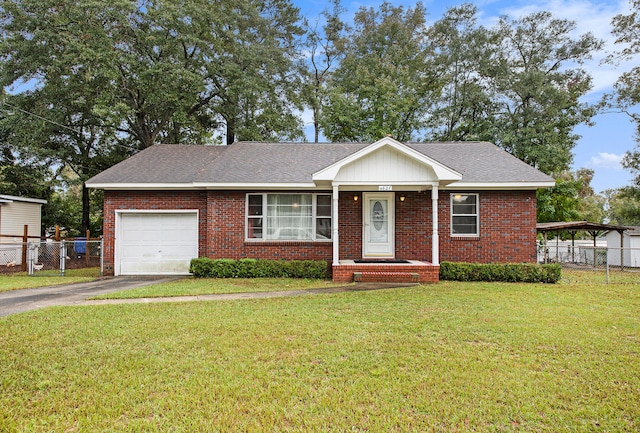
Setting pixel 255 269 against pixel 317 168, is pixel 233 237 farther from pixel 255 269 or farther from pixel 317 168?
pixel 317 168

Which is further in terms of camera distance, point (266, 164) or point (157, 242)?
point (266, 164)

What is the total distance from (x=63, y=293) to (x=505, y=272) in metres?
12.3

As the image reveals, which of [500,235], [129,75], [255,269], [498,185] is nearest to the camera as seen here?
[255,269]

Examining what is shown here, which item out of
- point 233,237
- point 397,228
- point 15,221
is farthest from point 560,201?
point 15,221

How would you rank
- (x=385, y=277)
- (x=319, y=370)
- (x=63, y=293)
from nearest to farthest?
(x=319, y=370) < (x=63, y=293) < (x=385, y=277)

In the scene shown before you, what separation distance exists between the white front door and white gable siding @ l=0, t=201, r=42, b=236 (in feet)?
56.4

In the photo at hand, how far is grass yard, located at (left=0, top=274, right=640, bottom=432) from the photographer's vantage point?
312 cm

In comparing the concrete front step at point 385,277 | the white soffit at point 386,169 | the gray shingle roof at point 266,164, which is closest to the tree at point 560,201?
the gray shingle roof at point 266,164

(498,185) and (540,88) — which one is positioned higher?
(540,88)

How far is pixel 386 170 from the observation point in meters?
10.9

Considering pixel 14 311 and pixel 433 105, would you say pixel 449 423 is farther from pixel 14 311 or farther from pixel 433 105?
pixel 433 105

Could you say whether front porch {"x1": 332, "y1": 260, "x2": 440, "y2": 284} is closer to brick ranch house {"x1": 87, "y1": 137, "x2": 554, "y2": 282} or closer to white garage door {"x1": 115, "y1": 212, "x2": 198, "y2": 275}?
brick ranch house {"x1": 87, "y1": 137, "x2": 554, "y2": 282}

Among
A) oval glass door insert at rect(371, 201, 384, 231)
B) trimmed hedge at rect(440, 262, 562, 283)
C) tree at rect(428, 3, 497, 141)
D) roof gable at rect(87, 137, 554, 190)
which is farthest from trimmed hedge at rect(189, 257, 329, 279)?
A: tree at rect(428, 3, 497, 141)

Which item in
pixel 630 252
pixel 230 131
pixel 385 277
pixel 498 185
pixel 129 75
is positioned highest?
pixel 129 75
